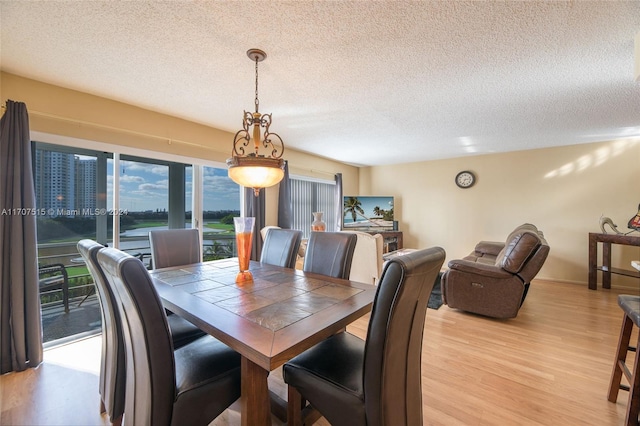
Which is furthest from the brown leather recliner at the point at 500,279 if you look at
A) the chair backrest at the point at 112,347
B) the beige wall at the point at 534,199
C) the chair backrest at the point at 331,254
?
the chair backrest at the point at 112,347

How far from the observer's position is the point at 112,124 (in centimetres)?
266

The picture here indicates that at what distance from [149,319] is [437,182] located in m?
5.88

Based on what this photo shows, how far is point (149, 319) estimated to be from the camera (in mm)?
999

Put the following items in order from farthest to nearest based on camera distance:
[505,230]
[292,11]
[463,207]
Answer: [463,207], [505,230], [292,11]

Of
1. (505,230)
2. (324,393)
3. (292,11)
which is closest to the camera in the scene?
(324,393)

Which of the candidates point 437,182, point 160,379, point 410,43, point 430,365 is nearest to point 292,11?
point 410,43

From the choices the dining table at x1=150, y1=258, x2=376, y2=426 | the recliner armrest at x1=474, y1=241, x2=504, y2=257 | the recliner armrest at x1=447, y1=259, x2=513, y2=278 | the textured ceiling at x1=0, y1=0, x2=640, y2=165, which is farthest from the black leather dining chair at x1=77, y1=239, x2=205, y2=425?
the recliner armrest at x1=474, y1=241, x2=504, y2=257

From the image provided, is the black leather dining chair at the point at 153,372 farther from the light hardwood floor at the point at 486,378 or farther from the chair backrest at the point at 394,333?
the chair backrest at the point at 394,333

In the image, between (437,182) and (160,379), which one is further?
(437,182)

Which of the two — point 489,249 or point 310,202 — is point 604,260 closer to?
point 489,249

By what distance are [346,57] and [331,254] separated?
59.9 inches

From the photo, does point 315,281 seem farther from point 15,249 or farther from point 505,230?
point 505,230

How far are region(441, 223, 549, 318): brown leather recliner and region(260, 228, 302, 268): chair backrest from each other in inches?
78.0

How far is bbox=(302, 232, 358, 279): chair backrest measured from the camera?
2082mm
